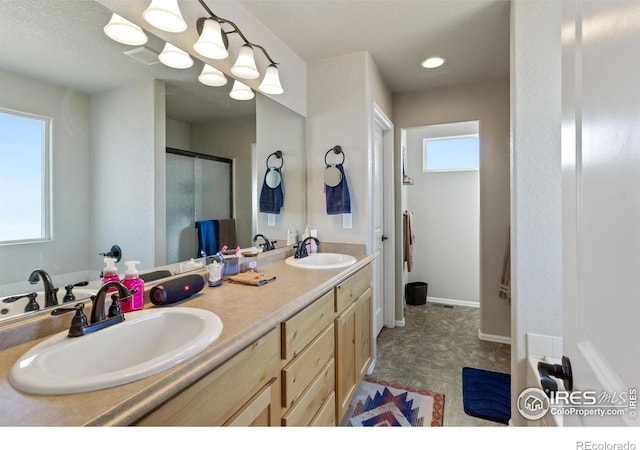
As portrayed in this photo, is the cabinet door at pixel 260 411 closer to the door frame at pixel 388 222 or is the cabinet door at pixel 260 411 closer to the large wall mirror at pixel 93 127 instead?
the large wall mirror at pixel 93 127

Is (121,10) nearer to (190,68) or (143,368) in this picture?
(190,68)

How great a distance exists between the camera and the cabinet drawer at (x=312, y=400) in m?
1.14

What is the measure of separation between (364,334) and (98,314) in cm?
160

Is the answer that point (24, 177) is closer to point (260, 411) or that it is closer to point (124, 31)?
point (124, 31)

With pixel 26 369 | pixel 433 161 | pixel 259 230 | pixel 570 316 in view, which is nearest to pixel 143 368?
pixel 26 369

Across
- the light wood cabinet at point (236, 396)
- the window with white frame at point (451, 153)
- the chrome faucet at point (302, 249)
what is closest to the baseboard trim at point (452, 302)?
the window with white frame at point (451, 153)

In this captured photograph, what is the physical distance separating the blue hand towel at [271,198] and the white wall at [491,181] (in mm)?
1899

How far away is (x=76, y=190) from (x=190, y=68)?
0.80 metres

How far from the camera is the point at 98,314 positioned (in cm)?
84

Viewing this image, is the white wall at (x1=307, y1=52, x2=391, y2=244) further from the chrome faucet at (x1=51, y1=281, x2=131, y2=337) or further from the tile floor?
the chrome faucet at (x1=51, y1=281, x2=131, y2=337)

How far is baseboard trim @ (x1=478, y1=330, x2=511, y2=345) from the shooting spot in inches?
107

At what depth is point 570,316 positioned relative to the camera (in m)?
0.66

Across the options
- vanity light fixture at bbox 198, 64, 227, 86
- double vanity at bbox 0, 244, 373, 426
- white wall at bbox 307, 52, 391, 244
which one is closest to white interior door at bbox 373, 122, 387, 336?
white wall at bbox 307, 52, 391, 244

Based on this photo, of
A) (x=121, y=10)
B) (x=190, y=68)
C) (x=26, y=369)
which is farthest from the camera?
(x=190, y=68)
